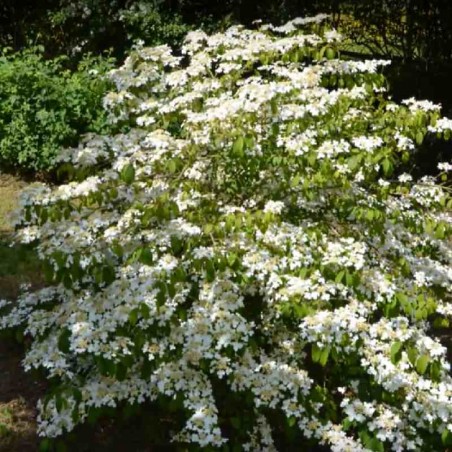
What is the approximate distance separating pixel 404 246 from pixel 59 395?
1.92m

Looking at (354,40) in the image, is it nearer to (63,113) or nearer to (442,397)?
(63,113)

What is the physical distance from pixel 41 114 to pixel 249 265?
4836mm

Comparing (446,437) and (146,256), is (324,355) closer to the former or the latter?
(446,437)

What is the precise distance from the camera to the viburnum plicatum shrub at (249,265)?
2.87 metres

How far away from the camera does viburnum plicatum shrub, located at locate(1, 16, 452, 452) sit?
2.87 meters

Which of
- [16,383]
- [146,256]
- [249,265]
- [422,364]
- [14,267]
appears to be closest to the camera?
[422,364]

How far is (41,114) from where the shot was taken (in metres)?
7.20

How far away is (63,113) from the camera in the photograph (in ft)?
23.8

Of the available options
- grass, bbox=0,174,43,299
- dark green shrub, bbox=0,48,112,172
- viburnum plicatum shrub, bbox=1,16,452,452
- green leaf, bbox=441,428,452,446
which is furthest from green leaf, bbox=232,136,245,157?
dark green shrub, bbox=0,48,112,172

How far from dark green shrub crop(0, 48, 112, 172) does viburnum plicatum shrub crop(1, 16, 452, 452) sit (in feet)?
11.6

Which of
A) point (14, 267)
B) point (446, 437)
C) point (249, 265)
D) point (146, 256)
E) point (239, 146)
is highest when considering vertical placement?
point (239, 146)

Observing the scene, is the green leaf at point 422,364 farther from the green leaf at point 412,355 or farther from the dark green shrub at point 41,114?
the dark green shrub at point 41,114

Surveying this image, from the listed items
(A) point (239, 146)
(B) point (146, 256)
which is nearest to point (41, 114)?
(A) point (239, 146)

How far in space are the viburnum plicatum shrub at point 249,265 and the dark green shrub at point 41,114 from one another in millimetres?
3545
